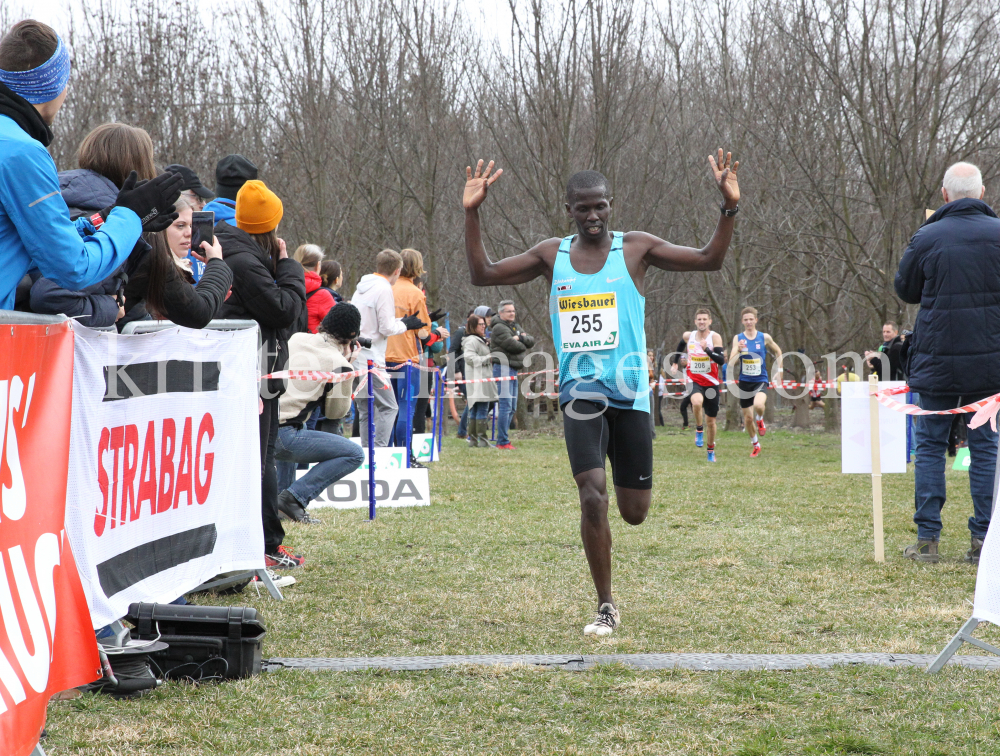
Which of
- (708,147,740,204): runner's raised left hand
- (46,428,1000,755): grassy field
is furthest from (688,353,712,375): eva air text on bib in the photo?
(708,147,740,204): runner's raised left hand

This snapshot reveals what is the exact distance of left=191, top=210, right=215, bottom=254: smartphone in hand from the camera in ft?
17.0

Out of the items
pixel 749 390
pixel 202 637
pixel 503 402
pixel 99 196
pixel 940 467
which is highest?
pixel 99 196

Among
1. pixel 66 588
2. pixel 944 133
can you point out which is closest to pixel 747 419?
pixel 944 133

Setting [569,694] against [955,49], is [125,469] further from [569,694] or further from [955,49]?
[955,49]

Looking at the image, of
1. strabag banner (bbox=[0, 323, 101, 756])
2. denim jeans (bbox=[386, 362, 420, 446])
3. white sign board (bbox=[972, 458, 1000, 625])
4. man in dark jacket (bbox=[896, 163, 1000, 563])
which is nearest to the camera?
strabag banner (bbox=[0, 323, 101, 756])

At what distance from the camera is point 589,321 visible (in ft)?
16.8

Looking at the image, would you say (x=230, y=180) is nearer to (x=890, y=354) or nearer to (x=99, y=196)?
(x=99, y=196)

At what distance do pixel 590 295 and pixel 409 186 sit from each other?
58.9 feet

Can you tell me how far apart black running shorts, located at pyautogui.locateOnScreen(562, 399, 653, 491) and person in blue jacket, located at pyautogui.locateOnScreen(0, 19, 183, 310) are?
7.75 feet

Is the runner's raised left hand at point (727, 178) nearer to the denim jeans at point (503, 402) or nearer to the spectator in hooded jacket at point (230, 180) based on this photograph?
the spectator in hooded jacket at point (230, 180)

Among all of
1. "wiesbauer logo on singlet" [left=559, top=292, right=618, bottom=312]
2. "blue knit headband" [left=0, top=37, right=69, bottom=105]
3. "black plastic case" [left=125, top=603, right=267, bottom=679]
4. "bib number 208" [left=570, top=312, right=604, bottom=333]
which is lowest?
"black plastic case" [left=125, top=603, right=267, bottom=679]

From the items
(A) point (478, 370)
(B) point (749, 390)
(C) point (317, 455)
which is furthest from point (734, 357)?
(C) point (317, 455)

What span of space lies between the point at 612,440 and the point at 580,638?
1.04 meters

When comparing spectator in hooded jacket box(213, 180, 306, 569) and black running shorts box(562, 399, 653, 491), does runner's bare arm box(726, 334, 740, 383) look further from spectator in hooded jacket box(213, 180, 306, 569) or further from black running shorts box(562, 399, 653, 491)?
black running shorts box(562, 399, 653, 491)
